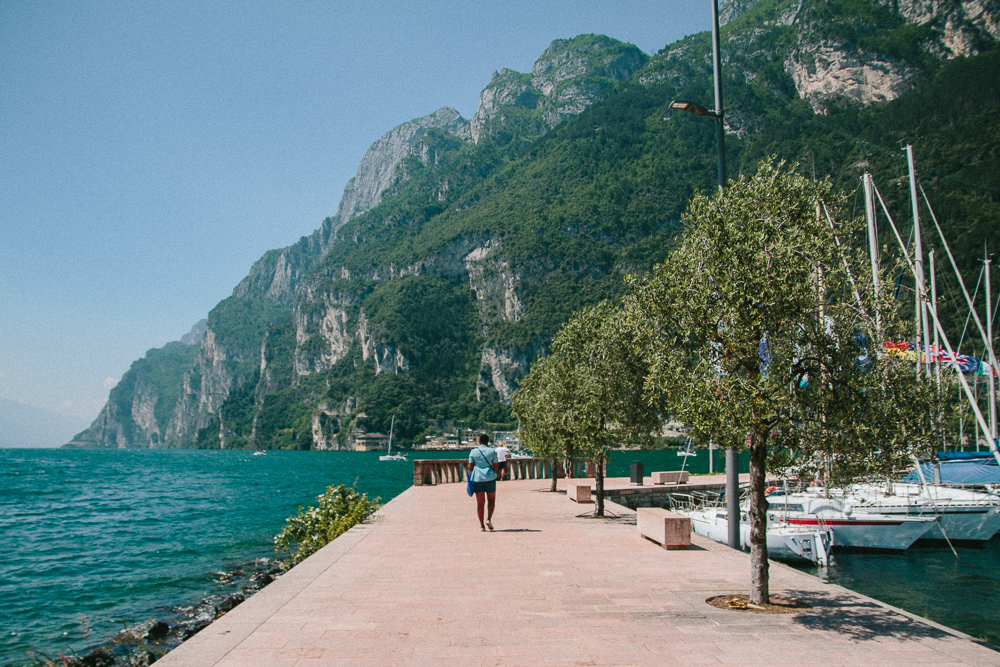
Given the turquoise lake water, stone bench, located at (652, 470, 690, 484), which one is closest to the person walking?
the turquoise lake water

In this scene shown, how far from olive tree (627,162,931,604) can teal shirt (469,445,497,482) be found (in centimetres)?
615

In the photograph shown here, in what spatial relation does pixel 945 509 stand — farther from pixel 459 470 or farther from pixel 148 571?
pixel 148 571

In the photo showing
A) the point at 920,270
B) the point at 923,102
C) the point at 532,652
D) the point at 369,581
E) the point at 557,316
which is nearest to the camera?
the point at 532,652

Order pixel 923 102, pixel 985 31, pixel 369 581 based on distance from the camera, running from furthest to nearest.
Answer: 1. pixel 985 31
2. pixel 923 102
3. pixel 369 581

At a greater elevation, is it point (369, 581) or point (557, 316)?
point (557, 316)

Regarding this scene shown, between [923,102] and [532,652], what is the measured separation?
482ft

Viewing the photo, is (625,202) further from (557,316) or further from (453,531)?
(453,531)

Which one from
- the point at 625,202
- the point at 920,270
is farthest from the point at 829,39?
the point at 920,270

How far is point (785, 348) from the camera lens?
732 centimetres

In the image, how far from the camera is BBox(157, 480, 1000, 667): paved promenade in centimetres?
582

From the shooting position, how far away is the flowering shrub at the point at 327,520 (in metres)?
15.4

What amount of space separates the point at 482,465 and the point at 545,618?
6.47 meters

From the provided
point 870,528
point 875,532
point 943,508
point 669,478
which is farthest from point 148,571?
point 943,508

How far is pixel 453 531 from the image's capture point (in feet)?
46.8
